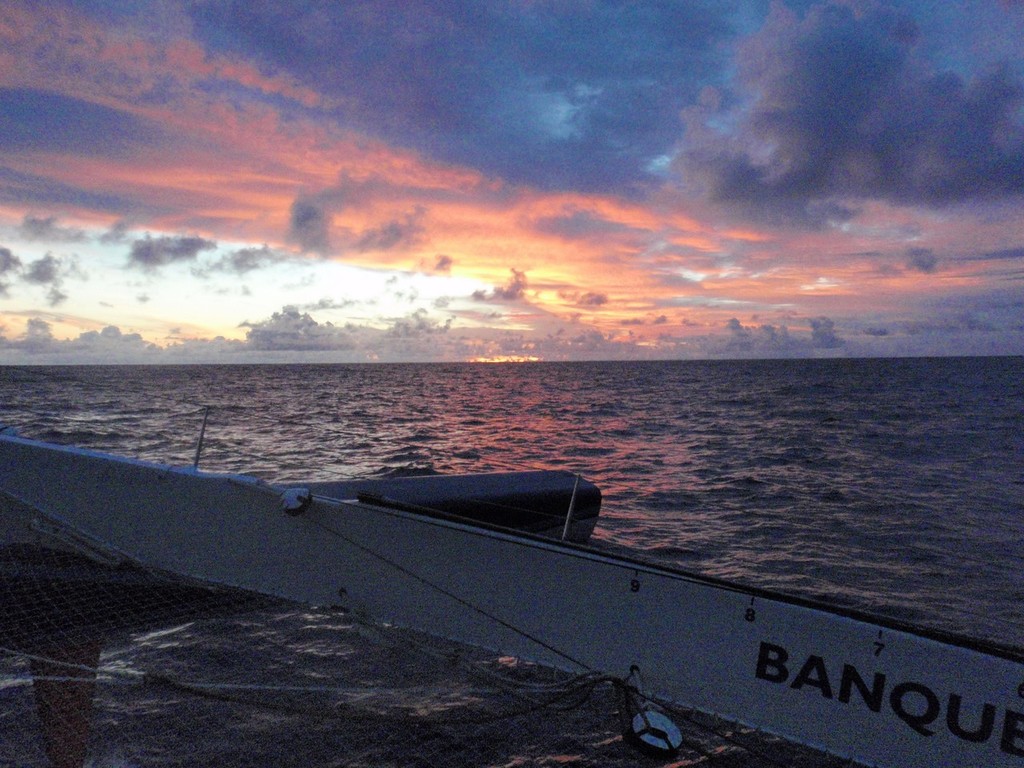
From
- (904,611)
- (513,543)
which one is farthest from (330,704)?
(904,611)

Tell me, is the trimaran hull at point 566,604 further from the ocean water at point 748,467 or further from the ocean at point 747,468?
the ocean water at point 748,467

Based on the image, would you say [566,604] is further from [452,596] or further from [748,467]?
[748,467]

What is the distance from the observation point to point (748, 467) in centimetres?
1836

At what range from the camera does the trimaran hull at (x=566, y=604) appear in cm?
367

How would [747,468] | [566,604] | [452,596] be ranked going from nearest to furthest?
[566,604]
[452,596]
[747,468]

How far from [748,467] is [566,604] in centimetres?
1530

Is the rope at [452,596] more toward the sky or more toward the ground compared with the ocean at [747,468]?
more toward the sky

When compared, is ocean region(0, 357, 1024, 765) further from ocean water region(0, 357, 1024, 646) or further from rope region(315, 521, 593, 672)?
rope region(315, 521, 593, 672)

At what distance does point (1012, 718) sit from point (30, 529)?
8981 mm

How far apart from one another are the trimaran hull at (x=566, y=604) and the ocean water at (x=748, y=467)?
156cm

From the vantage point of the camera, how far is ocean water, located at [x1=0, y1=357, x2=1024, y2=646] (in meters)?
9.11

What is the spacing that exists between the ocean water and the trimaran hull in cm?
156

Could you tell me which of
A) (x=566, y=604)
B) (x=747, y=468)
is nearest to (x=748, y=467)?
(x=747, y=468)

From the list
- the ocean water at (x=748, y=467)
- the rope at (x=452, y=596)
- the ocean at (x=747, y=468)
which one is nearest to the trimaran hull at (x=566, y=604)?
the rope at (x=452, y=596)
